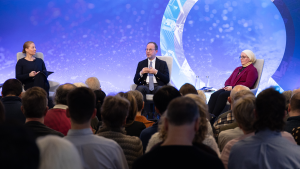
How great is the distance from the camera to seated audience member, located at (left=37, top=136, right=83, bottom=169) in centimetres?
73

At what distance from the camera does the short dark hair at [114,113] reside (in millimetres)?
1763

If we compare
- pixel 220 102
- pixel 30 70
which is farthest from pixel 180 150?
pixel 30 70

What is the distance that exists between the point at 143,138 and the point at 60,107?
28.8 inches

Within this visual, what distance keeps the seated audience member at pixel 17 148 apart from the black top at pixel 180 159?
1.61 feet

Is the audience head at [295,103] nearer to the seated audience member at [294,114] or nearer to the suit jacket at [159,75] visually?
the seated audience member at [294,114]

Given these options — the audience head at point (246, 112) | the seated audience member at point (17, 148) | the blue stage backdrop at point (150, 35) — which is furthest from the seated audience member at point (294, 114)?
the blue stage backdrop at point (150, 35)

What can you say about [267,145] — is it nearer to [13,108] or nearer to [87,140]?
[87,140]

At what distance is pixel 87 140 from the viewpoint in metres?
1.48

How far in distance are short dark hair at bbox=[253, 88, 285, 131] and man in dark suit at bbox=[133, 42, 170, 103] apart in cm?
310

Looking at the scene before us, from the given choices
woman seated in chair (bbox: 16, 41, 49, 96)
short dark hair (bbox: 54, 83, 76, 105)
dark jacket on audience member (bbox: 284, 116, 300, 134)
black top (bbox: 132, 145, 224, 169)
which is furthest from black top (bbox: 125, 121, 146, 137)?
woman seated in chair (bbox: 16, 41, 49, 96)

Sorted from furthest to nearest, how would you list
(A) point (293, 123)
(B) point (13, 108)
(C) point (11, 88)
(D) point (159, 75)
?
(D) point (159, 75)
(C) point (11, 88)
(B) point (13, 108)
(A) point (293, 123)

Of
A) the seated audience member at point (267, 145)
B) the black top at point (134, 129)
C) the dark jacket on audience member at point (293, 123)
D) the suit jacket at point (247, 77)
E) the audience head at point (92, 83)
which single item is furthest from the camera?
the suit jacket at point (247, 77)

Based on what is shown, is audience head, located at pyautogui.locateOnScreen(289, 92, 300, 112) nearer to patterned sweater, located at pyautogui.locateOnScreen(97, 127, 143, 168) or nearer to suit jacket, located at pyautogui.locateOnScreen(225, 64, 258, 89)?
patterned sweater, located at pyautogui.locateOnScreen(97, 127, 143, 168)

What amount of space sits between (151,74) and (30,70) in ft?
6.76
